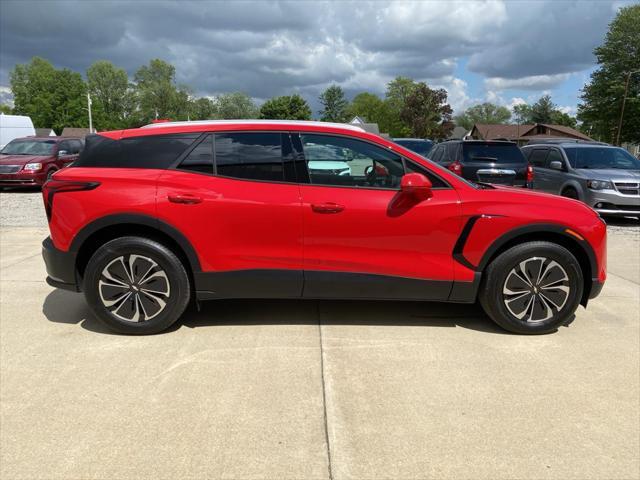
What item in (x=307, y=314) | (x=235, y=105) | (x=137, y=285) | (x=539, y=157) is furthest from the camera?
(x=235, y=105)

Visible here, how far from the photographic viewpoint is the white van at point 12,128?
19531mm

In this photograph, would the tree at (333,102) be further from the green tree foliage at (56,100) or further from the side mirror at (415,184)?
the side mirror at (415,184)

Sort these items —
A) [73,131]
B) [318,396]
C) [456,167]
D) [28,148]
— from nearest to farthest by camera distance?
[318,396]
[456,167]
[28,148]
[73,131]

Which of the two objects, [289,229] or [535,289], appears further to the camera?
[535,289]

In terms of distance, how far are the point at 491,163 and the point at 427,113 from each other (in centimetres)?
8189

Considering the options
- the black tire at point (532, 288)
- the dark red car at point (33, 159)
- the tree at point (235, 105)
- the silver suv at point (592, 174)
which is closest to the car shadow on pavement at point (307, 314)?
the black tire at point (532, 288)

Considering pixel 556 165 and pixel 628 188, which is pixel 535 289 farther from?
pixel 556 165

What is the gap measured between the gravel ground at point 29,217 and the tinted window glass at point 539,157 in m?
1.93

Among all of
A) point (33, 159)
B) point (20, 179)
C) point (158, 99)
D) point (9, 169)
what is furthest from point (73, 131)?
point (20, 179)

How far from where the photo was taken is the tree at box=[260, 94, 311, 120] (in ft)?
301

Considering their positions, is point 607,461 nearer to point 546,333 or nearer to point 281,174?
point 546,333

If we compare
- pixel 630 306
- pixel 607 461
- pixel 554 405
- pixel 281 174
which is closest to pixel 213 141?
pixel 281 174

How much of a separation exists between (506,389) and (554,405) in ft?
0.94

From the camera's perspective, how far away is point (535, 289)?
13.3 feet
